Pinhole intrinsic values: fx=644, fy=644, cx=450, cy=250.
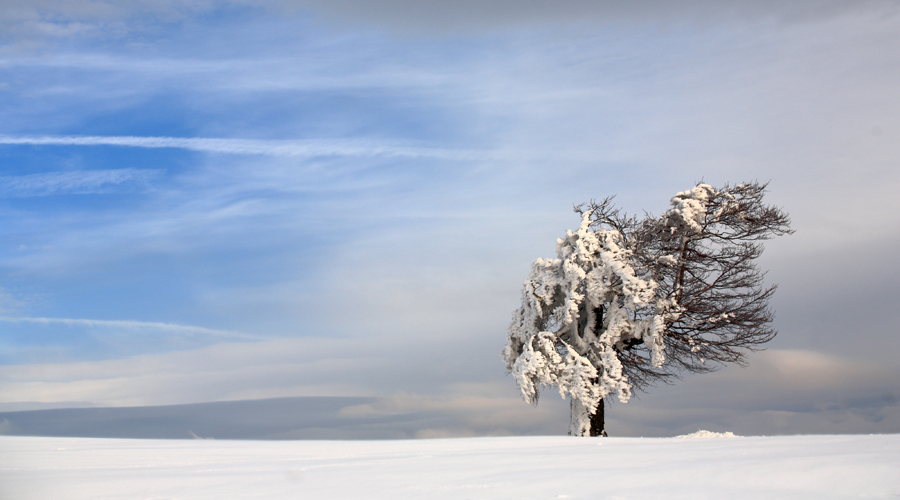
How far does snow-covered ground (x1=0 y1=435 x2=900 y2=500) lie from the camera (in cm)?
512

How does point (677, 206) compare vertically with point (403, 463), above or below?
above

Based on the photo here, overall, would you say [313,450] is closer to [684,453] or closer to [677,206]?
[684,453]

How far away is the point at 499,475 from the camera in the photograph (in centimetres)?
623

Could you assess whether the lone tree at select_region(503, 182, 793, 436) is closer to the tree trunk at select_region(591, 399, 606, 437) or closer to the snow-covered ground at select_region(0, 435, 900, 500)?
the tree trunk at select_region(591, 399, 606, 437)

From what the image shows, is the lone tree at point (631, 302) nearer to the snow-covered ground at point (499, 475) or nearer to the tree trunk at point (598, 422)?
the tree trunk at point (598, 422)

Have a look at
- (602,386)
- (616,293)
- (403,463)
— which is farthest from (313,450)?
(616,293)

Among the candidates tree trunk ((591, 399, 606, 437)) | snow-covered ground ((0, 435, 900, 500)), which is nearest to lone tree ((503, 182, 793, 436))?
tree trunk ((591, 399, 606, 437))

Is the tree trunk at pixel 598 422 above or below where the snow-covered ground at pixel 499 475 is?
above

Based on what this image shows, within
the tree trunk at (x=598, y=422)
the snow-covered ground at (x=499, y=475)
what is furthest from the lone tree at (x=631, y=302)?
the snow-covered ground at (x=499, y=475)

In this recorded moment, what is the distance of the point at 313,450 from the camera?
11023 millimetres

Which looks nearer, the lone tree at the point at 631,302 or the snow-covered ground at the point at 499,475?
the snow-covered ground at the point at 499,475

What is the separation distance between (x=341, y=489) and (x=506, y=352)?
59.5 ft

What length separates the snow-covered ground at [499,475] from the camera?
5.12m

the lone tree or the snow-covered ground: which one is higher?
the lone tree
